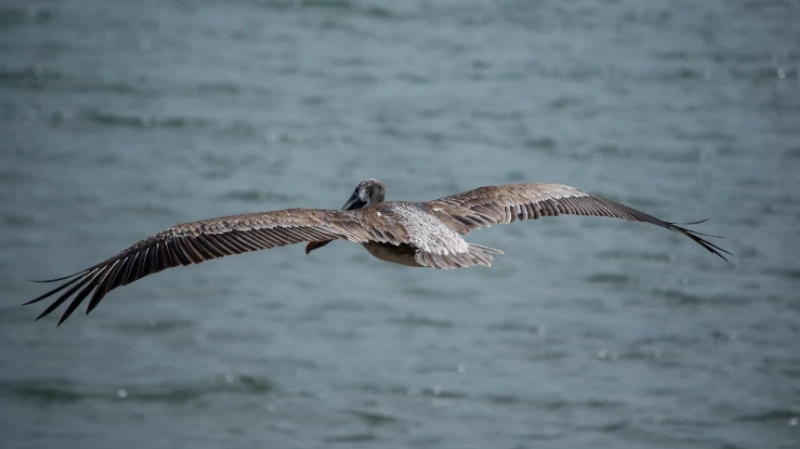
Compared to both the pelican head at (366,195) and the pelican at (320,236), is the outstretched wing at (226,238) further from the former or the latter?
the pelican head at (366,195)

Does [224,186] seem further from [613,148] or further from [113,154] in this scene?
[613,148]

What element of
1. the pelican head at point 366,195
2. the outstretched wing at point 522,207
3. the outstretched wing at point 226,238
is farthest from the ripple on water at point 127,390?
the outstretched wing at point 226,238

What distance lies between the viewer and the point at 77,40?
2228 cm

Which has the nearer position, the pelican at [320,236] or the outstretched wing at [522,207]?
the pelican at [320,236]

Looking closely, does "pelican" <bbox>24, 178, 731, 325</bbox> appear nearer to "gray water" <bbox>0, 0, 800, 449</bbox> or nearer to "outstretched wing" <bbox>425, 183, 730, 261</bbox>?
"outstretched wing" <bbox>425, 183, 730, 261</bbox>

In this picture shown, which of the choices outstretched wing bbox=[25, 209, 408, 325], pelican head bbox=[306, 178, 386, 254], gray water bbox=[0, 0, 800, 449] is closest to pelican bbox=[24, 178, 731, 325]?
outstretched wing bbox=[25, 209, 408, 325]

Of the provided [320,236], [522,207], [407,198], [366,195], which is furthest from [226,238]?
[407,198]

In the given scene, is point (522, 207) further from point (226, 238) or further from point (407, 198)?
point (407, 198)

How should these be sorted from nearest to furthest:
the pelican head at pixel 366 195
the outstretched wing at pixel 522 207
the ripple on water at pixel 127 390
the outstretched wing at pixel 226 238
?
the outstretched wing at pixel 226 238 → the outstretched wing at pixel 522 207 → the pelican head at pixel 366 195 → the ripple on water at pixel 127 390

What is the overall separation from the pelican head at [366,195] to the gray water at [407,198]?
3.82 metres

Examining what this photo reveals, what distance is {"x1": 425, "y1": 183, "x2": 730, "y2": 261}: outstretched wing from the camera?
29.5ft

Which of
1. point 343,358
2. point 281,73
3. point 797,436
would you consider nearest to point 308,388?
point 343,358

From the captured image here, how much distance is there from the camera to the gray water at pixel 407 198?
13.4 meters

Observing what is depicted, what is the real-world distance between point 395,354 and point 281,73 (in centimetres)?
875
